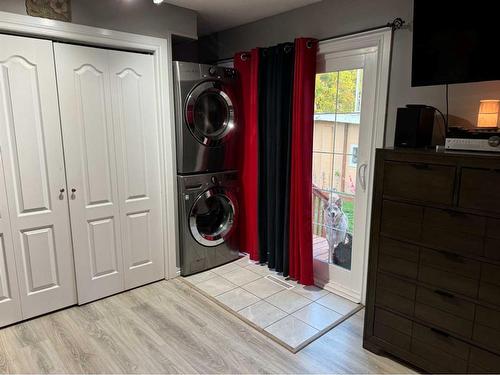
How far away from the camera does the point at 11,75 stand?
6.93 ft

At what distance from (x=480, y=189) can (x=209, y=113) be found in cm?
220

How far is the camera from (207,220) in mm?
3293

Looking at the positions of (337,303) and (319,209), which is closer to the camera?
(337,303)

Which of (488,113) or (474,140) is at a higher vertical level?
(488,113)

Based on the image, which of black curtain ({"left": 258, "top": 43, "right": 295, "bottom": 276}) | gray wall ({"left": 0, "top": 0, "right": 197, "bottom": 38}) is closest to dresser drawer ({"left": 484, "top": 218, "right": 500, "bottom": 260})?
black curtain ({"left": 258, "top": 43, "right": 295, "bottom": 276})

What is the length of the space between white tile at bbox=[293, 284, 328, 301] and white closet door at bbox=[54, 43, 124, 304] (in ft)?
4.97

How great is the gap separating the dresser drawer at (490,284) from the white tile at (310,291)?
52.1 inches

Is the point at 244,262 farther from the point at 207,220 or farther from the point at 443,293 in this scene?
the point at 443,293

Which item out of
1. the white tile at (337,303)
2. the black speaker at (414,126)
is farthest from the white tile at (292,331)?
the black speaker at (414,126)

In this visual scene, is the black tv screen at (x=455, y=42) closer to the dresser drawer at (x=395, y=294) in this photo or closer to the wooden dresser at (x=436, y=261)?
the wooden dresser at (x=436, y=261)

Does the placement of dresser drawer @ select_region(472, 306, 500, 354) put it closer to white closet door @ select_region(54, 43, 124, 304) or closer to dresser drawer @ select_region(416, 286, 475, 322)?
dresser drawer @ select_region(416, 286, 475, 322)

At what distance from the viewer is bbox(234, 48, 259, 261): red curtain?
3.06 meters

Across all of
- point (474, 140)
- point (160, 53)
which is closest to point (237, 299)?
point (474, 140)

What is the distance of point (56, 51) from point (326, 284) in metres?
2.73
